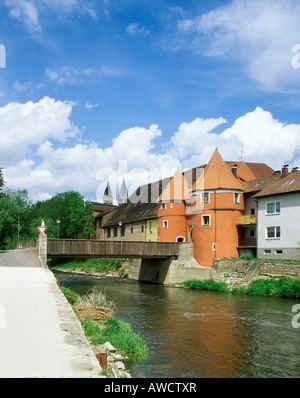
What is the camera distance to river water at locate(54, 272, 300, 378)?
33.6ft

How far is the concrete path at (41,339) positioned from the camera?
508 cm

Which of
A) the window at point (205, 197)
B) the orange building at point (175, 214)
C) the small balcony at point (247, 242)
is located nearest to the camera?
the small balcony at point (247, 242)

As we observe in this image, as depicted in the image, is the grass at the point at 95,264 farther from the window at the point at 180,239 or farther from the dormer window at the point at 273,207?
the dormer window at the point at 273,207

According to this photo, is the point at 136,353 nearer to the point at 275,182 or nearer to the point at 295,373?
the point at 295,373

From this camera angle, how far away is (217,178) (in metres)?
34.4

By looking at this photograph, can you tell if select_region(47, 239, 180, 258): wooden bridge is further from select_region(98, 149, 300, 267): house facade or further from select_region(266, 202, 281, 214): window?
select_region(266, 202, 281, 214): window

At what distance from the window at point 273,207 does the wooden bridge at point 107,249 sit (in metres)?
9.21

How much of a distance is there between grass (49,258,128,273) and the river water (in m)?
24.4

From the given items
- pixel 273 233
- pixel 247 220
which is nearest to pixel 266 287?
pixel 273 233

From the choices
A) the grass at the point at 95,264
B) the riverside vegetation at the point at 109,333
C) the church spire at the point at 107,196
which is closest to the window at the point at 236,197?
the grass at the point at 95,264

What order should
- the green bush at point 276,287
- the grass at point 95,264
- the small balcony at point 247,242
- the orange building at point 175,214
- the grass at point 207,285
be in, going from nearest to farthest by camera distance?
the green bush at point 276,287 → the grass at point 207,285 → the small balcony at point 247,242 → the orange building at point 175,214 → the grass at point 95,264

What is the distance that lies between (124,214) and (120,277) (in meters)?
13.0

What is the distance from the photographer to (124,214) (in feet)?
185
